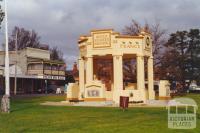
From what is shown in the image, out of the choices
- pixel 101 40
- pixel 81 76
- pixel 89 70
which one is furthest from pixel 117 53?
pixel 81 76

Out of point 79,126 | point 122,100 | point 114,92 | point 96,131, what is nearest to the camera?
point 96,131

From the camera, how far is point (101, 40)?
40.5 meters

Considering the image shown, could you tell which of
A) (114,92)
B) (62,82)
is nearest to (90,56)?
(114,92)

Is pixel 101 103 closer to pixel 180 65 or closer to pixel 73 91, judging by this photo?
pixel 73 91

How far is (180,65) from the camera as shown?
280 ft

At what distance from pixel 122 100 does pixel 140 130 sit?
12438 mm

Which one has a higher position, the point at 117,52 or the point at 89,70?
the point at 117,52

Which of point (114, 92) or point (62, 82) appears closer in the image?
point (114, 92)

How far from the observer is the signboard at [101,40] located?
40031 millimetres

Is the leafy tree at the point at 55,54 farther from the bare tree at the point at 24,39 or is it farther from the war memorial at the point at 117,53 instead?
the war memorial at the point at 117,53

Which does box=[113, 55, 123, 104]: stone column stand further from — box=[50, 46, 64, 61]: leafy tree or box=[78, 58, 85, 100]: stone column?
box=[50, 46, 64, 61]: leafy tree

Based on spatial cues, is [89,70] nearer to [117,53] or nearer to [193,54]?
[117,53]

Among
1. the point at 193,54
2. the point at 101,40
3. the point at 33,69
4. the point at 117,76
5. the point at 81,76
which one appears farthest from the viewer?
the point at 33,69

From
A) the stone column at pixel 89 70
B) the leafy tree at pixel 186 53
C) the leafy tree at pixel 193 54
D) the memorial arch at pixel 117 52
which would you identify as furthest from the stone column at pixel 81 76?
the leafy tree at pixel 193 54
